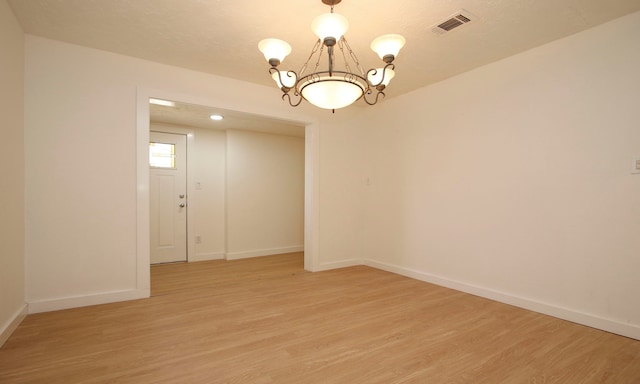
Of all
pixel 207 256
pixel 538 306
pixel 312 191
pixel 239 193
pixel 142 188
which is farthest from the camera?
pixel 239 193

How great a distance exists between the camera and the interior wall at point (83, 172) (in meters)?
2.68

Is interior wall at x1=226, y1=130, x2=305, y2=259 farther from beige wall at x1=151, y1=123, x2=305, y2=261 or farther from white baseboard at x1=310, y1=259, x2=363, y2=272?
white baseboard at x1=310, y1=259, x2=363, y2=272

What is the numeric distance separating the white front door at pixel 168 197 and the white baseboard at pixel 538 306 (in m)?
3.68

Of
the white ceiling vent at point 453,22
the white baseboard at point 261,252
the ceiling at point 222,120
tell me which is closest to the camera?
the white ceiling vent at point 453,22

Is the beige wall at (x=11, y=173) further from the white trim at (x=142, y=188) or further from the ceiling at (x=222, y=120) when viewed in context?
the ceiling at (x=222, y=120)

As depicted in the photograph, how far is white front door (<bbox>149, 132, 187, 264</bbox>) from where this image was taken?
4.82 metres

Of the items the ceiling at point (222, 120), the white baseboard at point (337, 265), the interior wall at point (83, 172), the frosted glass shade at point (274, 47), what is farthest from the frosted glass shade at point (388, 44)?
the white baseboard at point (337, 265)

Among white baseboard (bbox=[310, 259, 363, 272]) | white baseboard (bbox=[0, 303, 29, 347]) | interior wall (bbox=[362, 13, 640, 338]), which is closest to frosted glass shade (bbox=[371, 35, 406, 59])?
interior wall (bbox=[362, 13, 640, 338])

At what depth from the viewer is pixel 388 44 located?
6.22ft

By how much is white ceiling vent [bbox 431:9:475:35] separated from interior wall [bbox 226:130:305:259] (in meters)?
3.79

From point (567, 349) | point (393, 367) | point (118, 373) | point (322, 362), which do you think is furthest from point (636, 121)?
point (118, 373)

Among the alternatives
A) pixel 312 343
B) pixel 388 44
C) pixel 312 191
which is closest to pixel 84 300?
pixel 312 343

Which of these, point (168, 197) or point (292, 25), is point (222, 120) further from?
point (292, 25)

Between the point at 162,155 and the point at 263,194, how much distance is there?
71.7 inches
